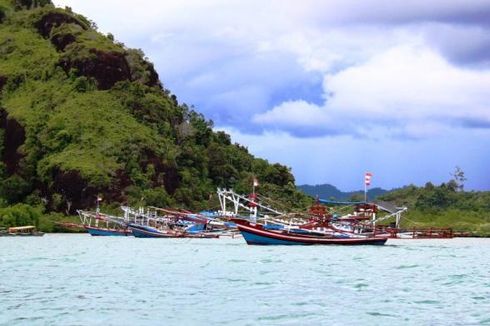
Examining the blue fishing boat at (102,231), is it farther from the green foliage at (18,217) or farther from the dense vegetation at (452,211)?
the dense vegetation at (452,211)

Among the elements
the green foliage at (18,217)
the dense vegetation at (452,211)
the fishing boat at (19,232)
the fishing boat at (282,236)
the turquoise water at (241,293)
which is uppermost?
the dense vegetation at (452,211)

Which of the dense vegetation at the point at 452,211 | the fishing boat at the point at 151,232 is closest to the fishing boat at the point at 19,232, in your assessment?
the fishing boat at the point at 151,232

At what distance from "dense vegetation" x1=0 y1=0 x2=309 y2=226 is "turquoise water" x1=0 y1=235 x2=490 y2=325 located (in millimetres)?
106112

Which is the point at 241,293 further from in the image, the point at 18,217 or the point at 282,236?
the point at 18,217

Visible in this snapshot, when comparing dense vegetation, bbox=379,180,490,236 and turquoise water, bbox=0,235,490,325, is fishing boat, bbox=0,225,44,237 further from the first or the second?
turquoise water, bbox=0,235,490,325

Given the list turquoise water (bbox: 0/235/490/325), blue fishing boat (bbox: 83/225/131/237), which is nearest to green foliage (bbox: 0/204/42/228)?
blue fishing boat (bbox: 83/225/131/237)

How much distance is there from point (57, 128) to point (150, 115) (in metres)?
21.5

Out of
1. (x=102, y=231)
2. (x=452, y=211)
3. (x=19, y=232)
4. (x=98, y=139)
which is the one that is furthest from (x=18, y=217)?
(x=452, y=211)

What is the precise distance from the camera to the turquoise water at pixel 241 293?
84.2 ft

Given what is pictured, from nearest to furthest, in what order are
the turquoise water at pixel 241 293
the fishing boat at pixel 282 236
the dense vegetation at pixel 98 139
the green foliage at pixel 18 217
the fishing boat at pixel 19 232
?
the turquoise water at pixel 241 293 < the fishing boat at pixel 282 236 < the fishing boat at pixel 19 232 < the green foliage at pixel 18 217 < the dense vegetation at pixel 98 139

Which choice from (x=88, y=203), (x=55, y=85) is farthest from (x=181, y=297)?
(x=55, y=85)

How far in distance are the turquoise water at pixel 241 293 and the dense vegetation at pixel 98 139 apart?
106 meters

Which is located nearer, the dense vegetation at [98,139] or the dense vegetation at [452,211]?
the dense vegetation at [452,211]

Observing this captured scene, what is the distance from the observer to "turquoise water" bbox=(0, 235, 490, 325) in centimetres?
2566
